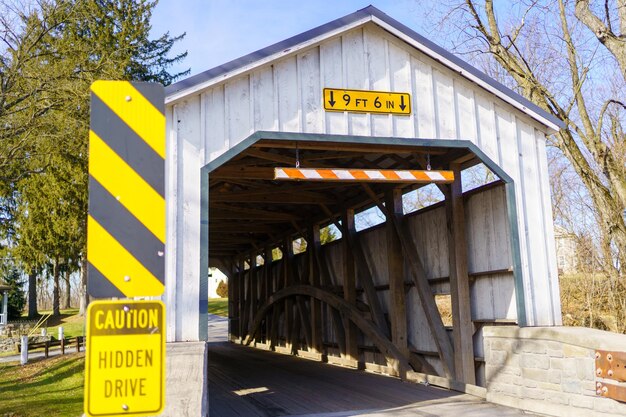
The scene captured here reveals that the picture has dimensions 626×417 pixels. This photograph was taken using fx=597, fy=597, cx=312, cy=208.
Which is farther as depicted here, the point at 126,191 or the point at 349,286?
the point at 349,286

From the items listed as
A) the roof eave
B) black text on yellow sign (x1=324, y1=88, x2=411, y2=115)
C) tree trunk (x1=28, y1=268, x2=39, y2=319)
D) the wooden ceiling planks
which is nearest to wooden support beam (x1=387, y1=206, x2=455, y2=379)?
the wooden ceiling planks

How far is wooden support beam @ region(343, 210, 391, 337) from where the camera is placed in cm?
1149

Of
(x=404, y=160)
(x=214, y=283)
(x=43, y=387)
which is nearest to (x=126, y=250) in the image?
(x=404, y=160)

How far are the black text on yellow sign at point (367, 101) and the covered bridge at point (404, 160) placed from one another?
58mm

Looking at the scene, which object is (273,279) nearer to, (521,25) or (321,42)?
(521,25)

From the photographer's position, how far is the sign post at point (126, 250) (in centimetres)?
197

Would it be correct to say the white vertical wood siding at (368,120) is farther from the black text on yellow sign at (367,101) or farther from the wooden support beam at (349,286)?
the wooden support beam at (349,286)

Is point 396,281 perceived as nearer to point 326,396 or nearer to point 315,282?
point 326,396

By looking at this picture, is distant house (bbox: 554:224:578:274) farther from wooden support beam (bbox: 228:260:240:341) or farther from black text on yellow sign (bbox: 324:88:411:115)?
wooden support beam (bbox: 228:260:240:341)

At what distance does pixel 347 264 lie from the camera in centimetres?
1274

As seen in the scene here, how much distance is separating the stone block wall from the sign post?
5.11 metres

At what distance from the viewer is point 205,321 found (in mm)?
6332

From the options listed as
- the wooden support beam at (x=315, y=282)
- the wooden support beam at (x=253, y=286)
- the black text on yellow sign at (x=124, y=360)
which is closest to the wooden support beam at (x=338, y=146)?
the black text on yellow sign at (x=124, y=360)

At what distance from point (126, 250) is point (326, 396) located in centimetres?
720
